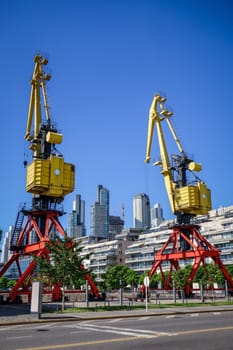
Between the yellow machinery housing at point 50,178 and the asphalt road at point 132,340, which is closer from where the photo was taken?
the asphalt road at point 132,340

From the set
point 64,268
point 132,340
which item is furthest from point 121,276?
point 132,340

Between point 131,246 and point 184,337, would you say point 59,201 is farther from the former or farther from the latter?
point 131,246

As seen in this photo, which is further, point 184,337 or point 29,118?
point 29,118

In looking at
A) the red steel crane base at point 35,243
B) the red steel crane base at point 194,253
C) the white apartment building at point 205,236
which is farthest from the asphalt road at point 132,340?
the white apartment building at point 205,236

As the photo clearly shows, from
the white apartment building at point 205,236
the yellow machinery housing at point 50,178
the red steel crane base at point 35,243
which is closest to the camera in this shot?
the red steel crane base at point 35,243

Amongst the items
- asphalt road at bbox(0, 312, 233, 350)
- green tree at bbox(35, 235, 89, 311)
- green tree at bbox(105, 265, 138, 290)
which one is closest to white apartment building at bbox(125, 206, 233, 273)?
green tree at bbox(105, 265, 138, 290)

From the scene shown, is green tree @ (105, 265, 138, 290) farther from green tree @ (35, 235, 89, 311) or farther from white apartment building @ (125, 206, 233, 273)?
green tree @ (35, 235, 89, 311)

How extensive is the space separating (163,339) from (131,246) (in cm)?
12039

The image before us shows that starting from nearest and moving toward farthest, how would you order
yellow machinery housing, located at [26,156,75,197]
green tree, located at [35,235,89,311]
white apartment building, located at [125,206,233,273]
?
green tree, located at [35,235,89,311], yellow machinery housing, located at [26,156,75,197], white apartment building, located at [125,206,233,273]

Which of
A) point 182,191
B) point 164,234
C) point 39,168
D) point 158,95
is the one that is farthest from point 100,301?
point 164,234

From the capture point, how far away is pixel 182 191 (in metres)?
56.5

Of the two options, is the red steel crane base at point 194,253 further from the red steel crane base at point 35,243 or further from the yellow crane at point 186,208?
the red steel crane base at point 35,243

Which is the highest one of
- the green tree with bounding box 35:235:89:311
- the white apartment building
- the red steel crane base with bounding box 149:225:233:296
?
the white apartment building

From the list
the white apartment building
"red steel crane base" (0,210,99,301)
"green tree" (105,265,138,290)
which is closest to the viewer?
"red steel crane base" (0,210,99,301)
